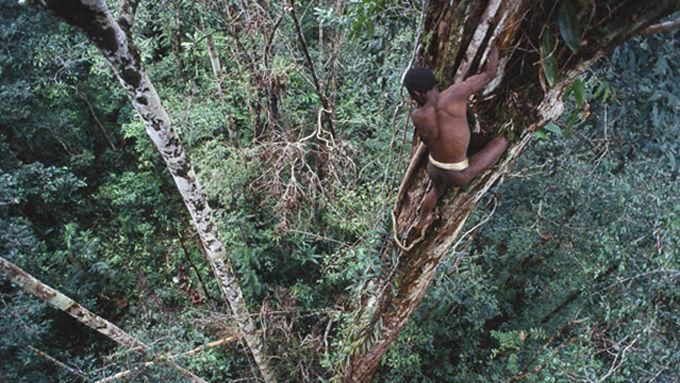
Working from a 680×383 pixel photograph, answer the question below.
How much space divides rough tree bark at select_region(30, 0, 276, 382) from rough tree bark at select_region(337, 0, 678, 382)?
169 cm

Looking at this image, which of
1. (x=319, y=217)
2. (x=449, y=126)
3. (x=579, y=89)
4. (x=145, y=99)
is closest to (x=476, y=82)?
(x=449, y=126)

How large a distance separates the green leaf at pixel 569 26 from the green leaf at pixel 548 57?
0.08 meters

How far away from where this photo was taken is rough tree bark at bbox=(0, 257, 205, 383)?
3.90 m

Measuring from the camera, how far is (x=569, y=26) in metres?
1.88

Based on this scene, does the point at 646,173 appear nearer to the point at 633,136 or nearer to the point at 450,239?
the point at 633,136

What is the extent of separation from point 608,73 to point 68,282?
690 cm

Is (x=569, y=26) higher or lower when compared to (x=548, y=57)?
higher

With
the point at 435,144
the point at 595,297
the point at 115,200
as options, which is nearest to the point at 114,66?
the point at 435,144

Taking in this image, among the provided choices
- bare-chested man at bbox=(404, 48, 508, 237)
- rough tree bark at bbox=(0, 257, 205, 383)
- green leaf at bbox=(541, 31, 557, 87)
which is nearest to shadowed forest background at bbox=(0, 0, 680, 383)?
rough tree bark at bbox=(0, 257, 205, 383)

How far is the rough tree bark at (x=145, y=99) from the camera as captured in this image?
2275 mm

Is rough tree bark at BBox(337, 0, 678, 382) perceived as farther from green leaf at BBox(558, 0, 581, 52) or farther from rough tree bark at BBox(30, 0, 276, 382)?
rough tree bark at BBox(30, 0, 276, 382)

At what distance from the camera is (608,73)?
3.16m

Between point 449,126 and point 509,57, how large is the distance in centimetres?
45

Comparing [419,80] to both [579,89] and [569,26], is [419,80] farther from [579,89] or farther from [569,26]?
[579,89]
